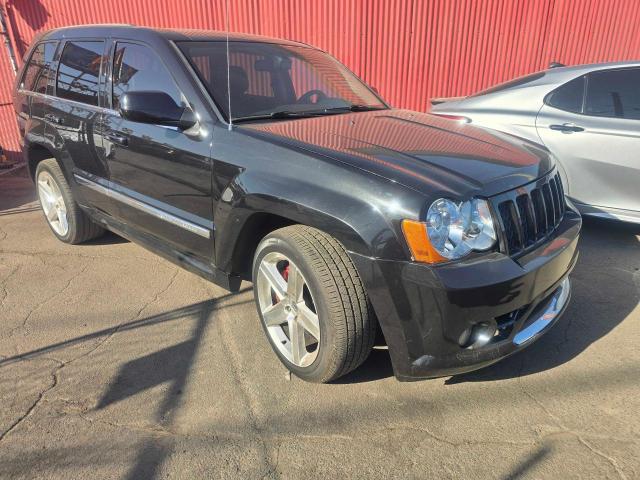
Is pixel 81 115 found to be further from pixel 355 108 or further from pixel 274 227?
pixel 355 108

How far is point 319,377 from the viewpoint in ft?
7.48

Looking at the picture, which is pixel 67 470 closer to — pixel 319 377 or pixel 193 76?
pixel 319 377

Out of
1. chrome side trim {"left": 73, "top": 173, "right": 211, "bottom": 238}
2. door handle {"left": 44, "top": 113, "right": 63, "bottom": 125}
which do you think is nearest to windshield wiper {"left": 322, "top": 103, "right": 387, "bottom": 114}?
chrome side trim {"left": 73, "top": 173, "right": 211, "bottom": 238}

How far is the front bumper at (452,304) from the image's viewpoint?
1.83 metres

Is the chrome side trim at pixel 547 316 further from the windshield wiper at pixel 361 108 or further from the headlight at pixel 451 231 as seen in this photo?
the windshield wiper at pixel 361 108

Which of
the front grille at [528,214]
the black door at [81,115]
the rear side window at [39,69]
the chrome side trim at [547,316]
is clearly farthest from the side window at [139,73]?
the chrome side trim at [547,316]

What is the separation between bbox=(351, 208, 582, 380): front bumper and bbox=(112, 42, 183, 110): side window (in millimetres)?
1714

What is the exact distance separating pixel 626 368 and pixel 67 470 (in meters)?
2.83

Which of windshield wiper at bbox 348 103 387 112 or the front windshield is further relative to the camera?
windshield wiper at bbox 348 103 387 112

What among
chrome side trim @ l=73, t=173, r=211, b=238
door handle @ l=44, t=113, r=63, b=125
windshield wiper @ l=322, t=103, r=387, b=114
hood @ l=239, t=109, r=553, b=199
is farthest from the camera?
door handle @ l=44, t=113, r=63, b=125

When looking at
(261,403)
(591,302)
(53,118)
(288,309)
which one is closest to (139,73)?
(53,118)

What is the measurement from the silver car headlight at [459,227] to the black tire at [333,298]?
410mm

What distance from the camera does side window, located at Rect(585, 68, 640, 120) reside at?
3885 mm

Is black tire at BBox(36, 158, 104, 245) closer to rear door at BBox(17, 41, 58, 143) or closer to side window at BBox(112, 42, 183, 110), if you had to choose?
rear door at BBox(17, 41, 58, 143)
